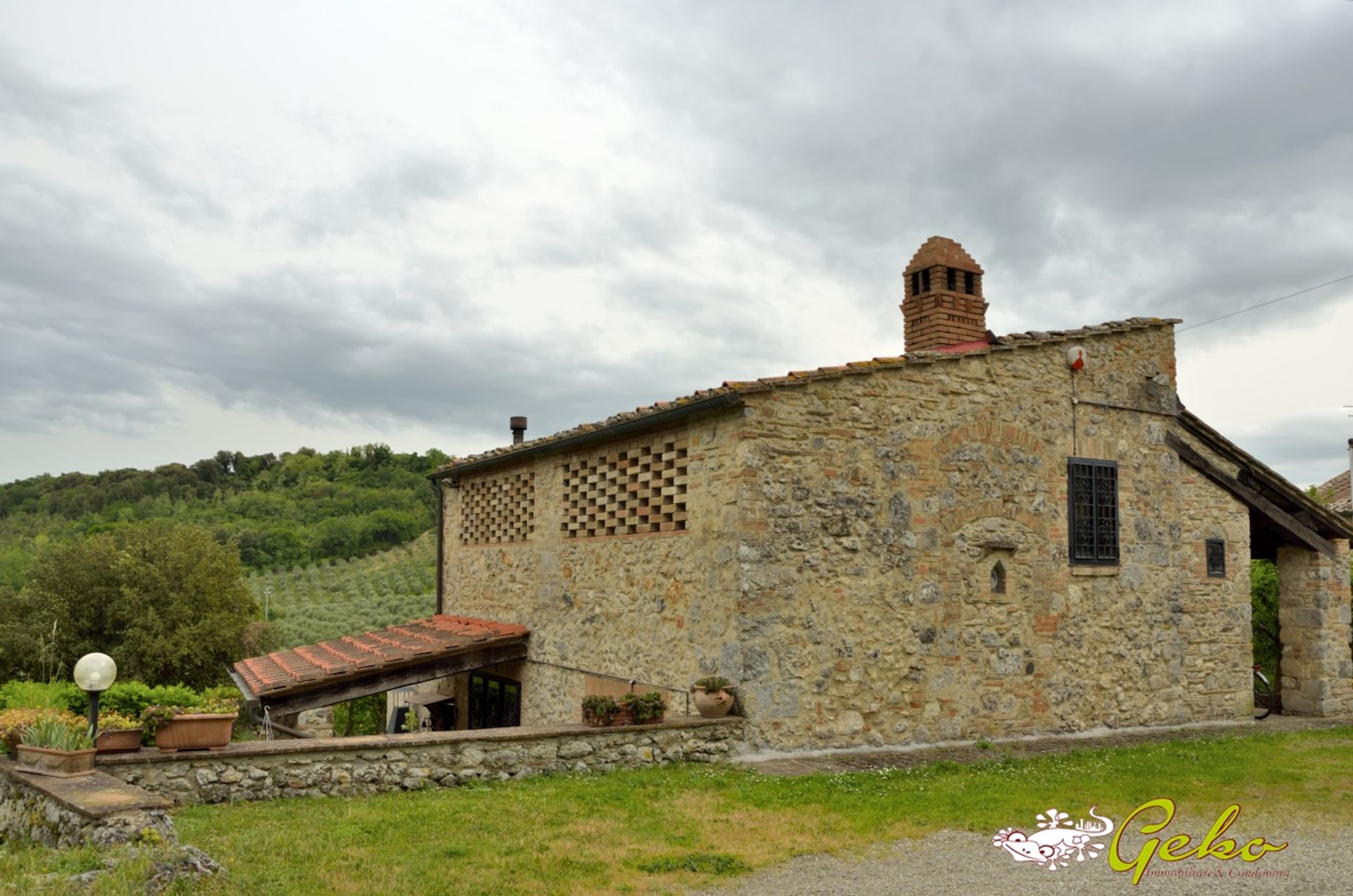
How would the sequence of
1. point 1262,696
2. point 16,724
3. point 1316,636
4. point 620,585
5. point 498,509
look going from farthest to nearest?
1. point 1262,696
2. point 498,509
3. point 1316,636
4. point 620,585
5. point 16,724

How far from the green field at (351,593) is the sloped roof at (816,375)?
872 inches

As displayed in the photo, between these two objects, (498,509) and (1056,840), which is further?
(498,509)

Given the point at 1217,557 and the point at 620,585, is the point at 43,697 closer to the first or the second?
the point at 620,585

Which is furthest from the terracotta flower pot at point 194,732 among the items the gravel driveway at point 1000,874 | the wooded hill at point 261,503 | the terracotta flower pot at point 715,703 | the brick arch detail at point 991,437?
the wooded hill at point 261,503

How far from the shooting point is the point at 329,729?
1630cm

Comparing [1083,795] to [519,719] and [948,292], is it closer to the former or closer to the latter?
[948,292]

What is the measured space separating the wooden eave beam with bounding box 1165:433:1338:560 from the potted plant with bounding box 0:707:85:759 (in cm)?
1296

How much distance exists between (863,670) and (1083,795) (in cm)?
239

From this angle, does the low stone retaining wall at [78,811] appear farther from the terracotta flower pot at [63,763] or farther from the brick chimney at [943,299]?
the brick chimney at [943,299]

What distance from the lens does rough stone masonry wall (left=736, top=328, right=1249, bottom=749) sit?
9680 mm

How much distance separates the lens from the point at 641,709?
9414mm

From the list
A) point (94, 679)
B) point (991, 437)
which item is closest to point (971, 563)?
point (991, 437)

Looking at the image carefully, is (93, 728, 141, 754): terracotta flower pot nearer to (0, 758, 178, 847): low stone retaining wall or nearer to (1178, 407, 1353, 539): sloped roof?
(0, 758, 178, 847): low stone retaining wall

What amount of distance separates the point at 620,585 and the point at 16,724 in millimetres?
6032
